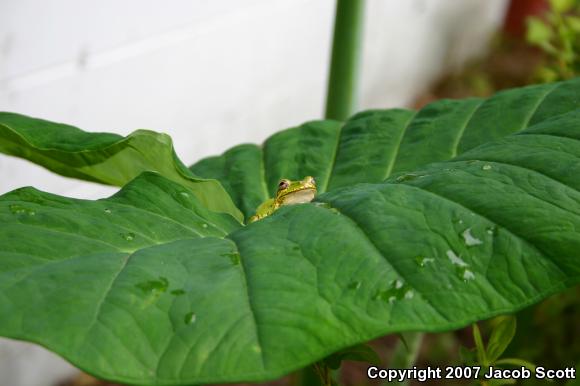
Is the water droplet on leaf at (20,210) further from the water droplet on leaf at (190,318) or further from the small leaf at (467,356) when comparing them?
the small leaf at (467,356)

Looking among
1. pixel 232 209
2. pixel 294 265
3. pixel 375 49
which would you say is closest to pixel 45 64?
pixel 232 209

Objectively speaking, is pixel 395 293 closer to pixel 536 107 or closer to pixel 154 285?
pixel 154 285

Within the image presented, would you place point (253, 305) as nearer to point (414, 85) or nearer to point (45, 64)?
point (45, 64)

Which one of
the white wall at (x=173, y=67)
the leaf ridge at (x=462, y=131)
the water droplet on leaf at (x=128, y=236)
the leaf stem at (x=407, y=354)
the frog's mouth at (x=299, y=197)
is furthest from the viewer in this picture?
the white wall at (x=173, y=67)

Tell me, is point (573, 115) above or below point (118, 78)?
above

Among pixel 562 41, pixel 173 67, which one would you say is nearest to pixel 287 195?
pixel 562 41

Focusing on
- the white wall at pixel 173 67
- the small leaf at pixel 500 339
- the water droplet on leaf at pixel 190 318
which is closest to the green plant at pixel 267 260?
the water droplet on leaf at pixel 190 318
